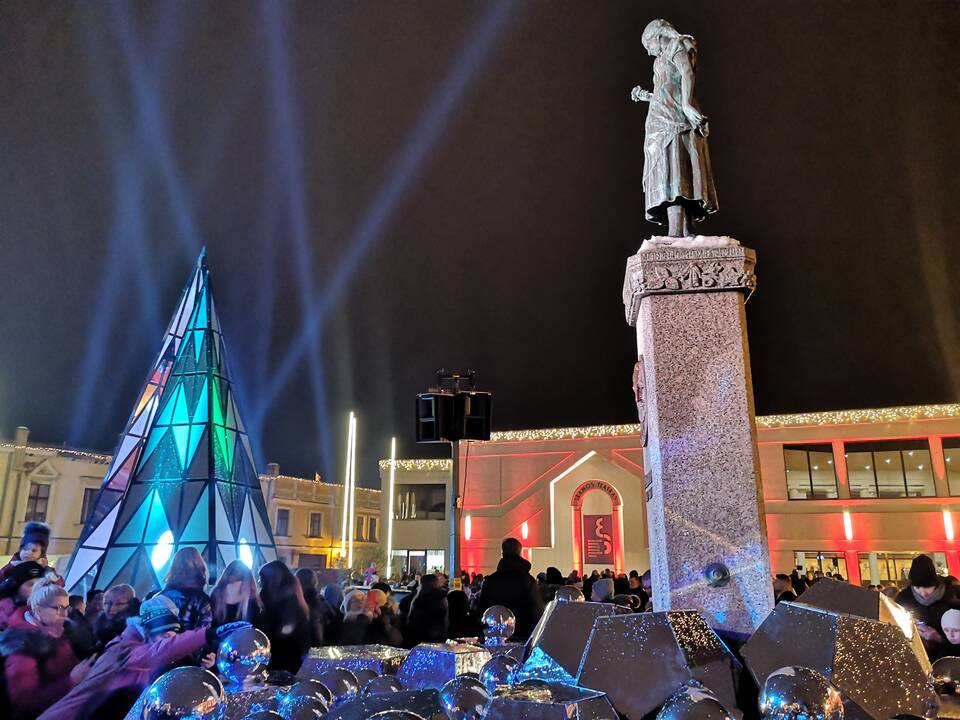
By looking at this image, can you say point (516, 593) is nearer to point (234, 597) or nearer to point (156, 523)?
point (234, 597)

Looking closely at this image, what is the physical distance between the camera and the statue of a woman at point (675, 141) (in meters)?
5.54

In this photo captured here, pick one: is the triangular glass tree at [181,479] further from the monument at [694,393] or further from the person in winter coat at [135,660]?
the monument at [694,393]

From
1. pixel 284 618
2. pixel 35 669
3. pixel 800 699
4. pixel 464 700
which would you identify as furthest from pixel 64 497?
pixel 800 699

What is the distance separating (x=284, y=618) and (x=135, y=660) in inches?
71.0

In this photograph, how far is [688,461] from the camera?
4.78 m

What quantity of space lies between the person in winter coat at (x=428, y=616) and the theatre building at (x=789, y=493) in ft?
64.8

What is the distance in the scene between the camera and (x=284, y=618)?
201 inches

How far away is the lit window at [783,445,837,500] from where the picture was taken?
26.9 m

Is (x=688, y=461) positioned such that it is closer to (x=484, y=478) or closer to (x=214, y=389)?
(x=214, y=389)

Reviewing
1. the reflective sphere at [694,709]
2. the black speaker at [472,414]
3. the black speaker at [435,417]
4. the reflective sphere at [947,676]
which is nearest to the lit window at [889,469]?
the black speaker at [472,414]

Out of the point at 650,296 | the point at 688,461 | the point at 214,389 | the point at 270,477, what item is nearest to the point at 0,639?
the point at 688,461

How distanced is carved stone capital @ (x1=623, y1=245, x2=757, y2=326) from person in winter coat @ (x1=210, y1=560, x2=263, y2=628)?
12.6 feet

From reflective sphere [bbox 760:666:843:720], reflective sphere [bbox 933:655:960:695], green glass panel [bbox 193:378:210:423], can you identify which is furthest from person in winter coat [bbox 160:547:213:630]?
green glass panel [bbox 193:378:210:423]

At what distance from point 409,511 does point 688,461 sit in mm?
30123
